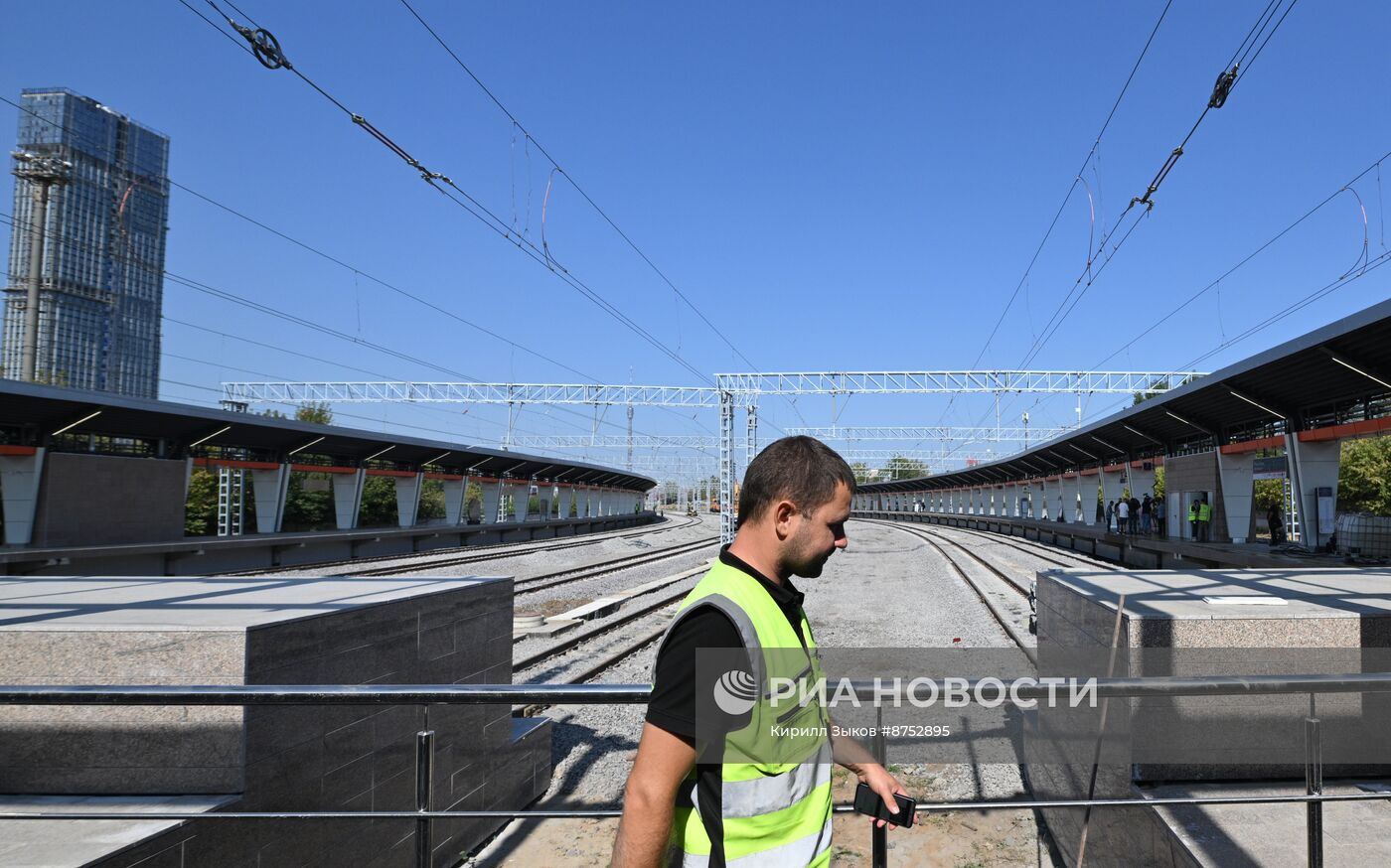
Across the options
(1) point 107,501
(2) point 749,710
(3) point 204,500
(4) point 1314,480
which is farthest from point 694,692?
(3) point 204,500

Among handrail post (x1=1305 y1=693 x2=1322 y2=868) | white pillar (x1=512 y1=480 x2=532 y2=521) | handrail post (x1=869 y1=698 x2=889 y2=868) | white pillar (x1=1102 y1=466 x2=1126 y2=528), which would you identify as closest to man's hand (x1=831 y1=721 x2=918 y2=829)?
handrail post (x1=869 y1=698 x2=889 y2=868)

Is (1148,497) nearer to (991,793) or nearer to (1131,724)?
(991,793)

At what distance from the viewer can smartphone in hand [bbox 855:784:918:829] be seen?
2000 millimetres

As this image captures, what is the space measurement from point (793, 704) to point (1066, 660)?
13.6ft

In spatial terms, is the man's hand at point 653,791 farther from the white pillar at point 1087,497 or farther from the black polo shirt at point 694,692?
the white pillar at point 1087,497

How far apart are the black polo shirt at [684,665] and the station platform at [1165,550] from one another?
50.8ft

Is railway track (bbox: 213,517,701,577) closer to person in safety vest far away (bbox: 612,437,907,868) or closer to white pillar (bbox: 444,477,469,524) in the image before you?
white pillar (bbox: 444,477,469,524)

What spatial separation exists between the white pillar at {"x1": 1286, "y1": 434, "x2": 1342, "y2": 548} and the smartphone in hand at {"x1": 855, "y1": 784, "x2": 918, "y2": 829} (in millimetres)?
20457

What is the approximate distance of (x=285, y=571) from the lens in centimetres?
2105

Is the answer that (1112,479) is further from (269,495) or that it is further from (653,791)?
(653,791)

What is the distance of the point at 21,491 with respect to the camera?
16297 millimetres

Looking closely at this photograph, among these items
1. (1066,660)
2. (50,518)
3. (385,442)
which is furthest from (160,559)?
(1066,660)

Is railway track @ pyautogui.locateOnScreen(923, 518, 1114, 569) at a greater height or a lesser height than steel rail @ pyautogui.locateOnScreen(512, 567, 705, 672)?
greater

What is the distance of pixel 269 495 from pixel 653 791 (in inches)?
971
